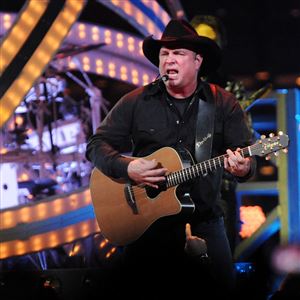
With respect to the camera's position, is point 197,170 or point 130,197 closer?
point 197,170

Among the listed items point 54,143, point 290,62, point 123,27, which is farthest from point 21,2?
point 290,62

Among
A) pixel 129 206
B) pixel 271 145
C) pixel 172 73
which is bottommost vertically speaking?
pixel 129 206

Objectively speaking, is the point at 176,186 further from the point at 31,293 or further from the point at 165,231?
the point at 31,293

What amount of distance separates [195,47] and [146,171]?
28.4 inches

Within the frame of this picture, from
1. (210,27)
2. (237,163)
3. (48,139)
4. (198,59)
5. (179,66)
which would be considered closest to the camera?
(237,163)

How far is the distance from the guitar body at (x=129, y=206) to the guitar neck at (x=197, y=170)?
3 centimetres

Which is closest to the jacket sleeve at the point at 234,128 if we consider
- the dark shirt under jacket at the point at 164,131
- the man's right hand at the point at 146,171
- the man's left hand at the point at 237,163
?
the dark shirt under jacket at the point at 164,131

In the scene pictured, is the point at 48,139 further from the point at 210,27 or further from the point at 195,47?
the point at 195,47

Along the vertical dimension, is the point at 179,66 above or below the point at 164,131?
above

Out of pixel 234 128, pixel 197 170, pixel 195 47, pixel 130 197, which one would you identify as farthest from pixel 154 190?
pixel 195 47

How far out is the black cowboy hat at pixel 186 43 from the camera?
11.8 ft

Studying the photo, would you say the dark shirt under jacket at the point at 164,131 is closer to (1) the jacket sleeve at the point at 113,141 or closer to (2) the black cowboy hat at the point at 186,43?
(1) the jacket sleeve at the point at 113,141

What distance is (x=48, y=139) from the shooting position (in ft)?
17.9

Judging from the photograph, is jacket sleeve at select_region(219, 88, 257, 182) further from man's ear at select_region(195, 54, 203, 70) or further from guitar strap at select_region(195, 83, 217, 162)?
man's ear at select_region(195, 54, 203, 70)
